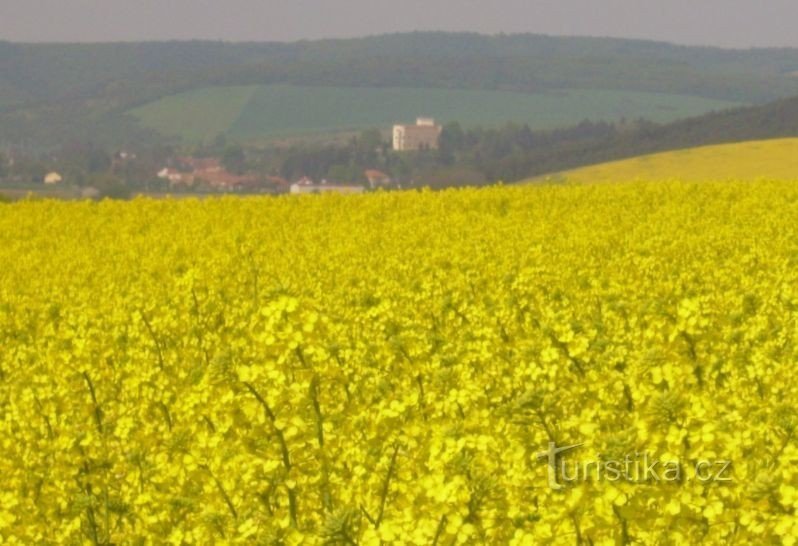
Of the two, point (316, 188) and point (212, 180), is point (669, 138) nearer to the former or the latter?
point (212, 180)

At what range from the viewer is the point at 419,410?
7.01 metres

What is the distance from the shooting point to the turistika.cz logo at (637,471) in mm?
4649

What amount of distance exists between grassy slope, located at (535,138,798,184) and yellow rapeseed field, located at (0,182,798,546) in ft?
97.9

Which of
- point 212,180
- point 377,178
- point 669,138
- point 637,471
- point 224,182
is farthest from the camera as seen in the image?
point 377,178

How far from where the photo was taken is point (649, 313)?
25.1 ft

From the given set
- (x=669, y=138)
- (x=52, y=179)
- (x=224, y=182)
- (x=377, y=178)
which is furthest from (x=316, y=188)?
(x=377, y=178)

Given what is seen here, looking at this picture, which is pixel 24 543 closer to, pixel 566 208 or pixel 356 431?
pixel 356 431

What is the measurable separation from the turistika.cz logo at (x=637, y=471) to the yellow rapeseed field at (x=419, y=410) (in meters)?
0.01

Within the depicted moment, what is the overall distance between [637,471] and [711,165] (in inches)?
1803

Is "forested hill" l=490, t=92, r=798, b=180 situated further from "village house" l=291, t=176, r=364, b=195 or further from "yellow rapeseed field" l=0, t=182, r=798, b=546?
"yellow rapeseed field" l=0, t=182, r=798, b=546

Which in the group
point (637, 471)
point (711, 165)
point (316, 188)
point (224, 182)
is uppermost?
point (637, 471)

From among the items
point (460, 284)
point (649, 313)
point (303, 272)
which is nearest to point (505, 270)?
point (460, 284)

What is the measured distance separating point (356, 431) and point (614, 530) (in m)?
2.18

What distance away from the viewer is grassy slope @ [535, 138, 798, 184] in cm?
4562
